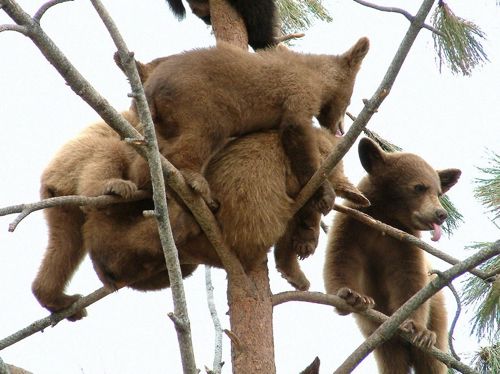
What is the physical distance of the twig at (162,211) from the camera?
3.18 m

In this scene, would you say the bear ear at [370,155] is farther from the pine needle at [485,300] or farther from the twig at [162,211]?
the twig at [162,211]

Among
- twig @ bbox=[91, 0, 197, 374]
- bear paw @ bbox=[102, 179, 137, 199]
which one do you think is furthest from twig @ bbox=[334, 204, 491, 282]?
twig @ bbox=[91, 0, 197, 374]

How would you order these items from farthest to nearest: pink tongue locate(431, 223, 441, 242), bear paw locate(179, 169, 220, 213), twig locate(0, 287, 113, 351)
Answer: pink tongue locate(431, 223, 441, 242)
twig locate(0, 287, 113, 351)
bear paw locate(179, 169, 220, 213)

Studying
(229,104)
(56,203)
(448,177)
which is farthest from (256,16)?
(56,203)

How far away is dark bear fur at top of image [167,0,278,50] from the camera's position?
5.82m

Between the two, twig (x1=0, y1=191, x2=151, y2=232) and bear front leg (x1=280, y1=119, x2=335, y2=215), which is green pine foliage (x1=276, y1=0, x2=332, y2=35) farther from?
twig (x1=0, y1=191, x2=151, y2=232)

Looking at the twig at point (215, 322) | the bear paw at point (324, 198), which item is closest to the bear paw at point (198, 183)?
the bear paw at point (324, 198)

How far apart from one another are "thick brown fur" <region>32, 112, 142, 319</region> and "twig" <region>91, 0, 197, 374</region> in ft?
3.85

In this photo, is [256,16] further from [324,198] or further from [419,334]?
[419,334]

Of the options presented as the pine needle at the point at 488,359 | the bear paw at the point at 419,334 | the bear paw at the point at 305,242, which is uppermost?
the bear paw at the point at 305,242

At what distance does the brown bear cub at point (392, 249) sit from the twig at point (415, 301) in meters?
1.44

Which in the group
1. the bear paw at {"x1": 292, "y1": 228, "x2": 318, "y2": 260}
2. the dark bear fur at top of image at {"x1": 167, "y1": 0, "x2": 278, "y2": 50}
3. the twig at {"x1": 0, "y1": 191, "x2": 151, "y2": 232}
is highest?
the dark bear fur at top of image at {"x1": 167, "y1": 0, "x2": 278, "y2": 50}

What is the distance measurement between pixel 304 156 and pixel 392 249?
1.84m

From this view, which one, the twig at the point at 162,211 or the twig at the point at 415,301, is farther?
the twig at the point at 415,301
